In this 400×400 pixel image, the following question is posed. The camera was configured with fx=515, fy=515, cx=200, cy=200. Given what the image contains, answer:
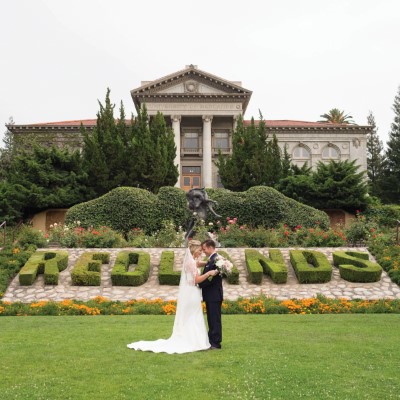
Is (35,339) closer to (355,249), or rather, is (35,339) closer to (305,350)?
(305,350)

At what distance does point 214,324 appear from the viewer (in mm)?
8195

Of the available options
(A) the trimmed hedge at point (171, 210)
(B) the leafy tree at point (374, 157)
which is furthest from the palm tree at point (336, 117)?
(A) the trimmed hedge at point (171, 210)

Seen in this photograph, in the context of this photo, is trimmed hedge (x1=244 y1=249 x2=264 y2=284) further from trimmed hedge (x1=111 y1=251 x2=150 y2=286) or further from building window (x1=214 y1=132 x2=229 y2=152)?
building window (x1=214 y1=132 x2=229 y2=152)

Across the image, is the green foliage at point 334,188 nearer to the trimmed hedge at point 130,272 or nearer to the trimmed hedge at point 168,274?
the trimmed hedge at point 130,272

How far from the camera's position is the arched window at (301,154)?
51062mm

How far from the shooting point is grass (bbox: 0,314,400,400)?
587cm

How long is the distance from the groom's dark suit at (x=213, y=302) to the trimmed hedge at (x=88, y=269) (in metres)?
9.19

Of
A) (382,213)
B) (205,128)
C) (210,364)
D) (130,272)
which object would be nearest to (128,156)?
(205,128)

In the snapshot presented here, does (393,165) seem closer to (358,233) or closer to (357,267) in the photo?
(358,233)

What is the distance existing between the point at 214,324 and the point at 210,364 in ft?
3.64

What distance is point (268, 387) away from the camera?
236 inches

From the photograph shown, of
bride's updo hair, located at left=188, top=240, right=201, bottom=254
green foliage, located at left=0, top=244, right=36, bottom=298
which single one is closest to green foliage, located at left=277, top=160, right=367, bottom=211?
green foliage, located at left=0, top=244, right=36, bottom=298

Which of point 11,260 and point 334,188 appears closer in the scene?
point 11,260

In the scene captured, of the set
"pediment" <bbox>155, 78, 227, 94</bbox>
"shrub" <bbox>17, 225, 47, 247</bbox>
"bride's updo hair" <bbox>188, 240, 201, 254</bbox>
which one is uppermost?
"pediment" <bbox>155, 78, 227, 94</bbox>
